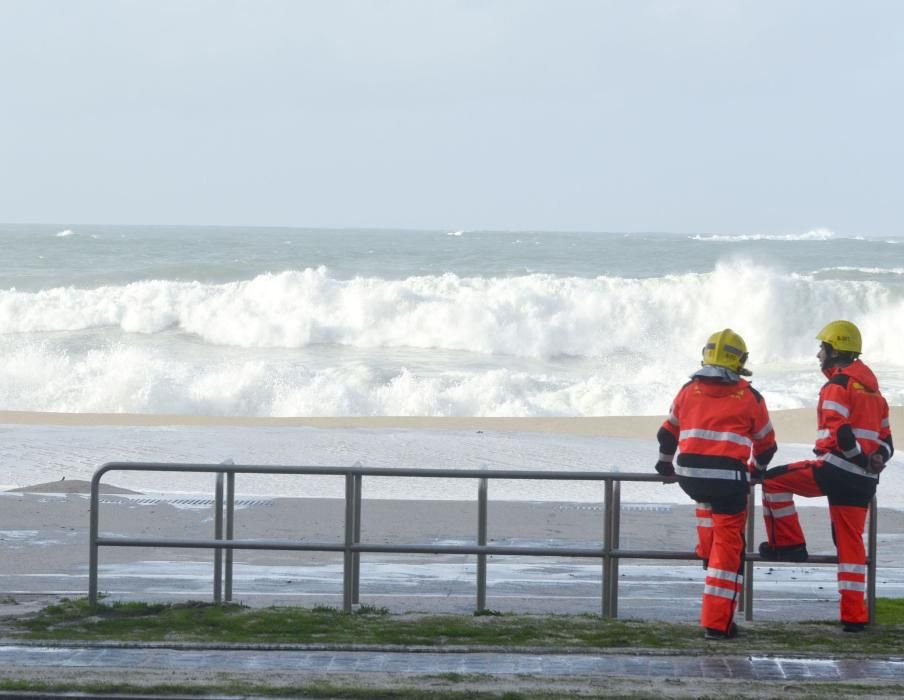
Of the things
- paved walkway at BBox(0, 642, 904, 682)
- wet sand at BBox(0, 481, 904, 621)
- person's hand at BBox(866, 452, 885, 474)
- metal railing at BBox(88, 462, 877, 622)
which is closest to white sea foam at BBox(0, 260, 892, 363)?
wet sand at BBox(0, 481, 904, 621)

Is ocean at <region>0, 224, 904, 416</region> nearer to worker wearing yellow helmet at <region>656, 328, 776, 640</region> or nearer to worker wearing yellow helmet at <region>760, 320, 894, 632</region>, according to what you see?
worker wearing yellow helmet at <region>760, 320, 894, 632</region>

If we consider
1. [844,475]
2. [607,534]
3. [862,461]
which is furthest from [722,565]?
[862,461]

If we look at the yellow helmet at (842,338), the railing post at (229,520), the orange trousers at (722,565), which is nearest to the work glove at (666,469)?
the orange trousers at (722,565)

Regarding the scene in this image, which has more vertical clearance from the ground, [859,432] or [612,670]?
[859,432]

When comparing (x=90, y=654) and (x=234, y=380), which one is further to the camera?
(x=234, y=380)

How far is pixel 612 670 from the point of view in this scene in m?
5.73

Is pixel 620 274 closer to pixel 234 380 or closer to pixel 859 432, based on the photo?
pixel 234 380

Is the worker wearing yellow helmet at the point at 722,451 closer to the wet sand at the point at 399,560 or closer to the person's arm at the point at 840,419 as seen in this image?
the person's arm at the point at 840,419

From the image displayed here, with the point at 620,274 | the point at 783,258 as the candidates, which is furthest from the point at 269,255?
the point at 783,258

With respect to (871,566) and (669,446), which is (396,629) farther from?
(871,566)

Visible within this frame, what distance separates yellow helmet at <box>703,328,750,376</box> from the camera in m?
6.74

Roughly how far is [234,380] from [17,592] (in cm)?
1749

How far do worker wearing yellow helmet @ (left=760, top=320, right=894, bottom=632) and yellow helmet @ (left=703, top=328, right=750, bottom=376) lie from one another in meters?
0.41

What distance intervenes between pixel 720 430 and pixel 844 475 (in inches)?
27.8
